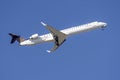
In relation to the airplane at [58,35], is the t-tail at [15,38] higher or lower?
higher

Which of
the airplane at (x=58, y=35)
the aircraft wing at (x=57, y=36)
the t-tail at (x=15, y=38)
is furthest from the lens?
the t-tail at (x=15, y=38)

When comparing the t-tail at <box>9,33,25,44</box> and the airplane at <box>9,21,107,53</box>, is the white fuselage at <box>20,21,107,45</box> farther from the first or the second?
the t-tail at <box>9,33,25,44</box>

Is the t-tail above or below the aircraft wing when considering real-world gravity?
above

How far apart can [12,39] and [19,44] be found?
196 cm

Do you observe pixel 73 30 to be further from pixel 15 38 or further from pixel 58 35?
pixel 15 38

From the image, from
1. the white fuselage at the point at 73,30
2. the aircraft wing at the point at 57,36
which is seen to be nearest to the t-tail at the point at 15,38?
the white fuselage at the point at 73,30

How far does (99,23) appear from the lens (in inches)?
2628

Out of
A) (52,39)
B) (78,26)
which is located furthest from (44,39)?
(78,26)

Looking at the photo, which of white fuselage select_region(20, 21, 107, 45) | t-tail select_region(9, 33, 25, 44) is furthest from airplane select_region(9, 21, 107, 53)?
t-tail select_region(9, 33, 25, 44)

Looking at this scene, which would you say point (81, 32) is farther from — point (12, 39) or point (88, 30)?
point (12, 39)

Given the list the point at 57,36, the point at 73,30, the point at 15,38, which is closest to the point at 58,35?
the point at 57,36

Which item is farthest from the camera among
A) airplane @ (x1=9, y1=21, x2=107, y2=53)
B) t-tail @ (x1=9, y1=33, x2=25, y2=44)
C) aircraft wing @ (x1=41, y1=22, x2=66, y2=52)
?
t-tail @ (x1=9, y1=33, x2=25, y2=44)

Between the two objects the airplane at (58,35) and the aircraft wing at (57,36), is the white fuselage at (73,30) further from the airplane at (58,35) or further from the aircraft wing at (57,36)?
the aircraft wing at (57,36)

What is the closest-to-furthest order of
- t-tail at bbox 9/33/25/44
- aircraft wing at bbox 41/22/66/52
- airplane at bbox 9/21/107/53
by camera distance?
aircraft wing at bbox 41/22/66/52 < airplane at bbox 9/21/107/53 < t-tail at bbox 9/33/25/44
